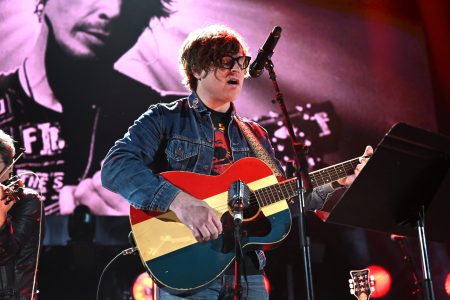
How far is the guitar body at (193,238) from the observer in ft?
9.04

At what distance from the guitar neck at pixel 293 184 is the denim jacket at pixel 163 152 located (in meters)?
0.16

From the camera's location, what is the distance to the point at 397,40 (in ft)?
21.6

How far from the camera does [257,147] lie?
3.30 metres

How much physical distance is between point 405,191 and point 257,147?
1023mm

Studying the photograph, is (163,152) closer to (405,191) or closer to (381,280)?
(405,191)

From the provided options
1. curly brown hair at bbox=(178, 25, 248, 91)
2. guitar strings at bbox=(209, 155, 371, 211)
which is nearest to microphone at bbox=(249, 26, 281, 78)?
curly brown hair at bbox=(178, 25, 248, 91)

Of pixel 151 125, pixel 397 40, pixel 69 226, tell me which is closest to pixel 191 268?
pixel 151 125

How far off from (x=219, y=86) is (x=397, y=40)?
4.05 metres

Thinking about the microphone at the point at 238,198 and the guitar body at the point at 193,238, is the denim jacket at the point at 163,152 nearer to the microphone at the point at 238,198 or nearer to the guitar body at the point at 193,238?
the guitar body at the point at 193,238

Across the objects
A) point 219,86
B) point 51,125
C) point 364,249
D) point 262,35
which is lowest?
point 364,249

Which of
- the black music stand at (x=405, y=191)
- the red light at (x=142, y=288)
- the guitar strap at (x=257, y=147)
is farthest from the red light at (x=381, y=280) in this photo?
the black music stand at (x=405, y=191)

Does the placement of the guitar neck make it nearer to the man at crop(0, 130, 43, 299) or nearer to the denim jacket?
the denim jacket

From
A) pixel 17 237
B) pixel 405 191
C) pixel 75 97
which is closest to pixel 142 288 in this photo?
pixel 17 237

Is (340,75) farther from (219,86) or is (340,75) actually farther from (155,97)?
(219,86)
